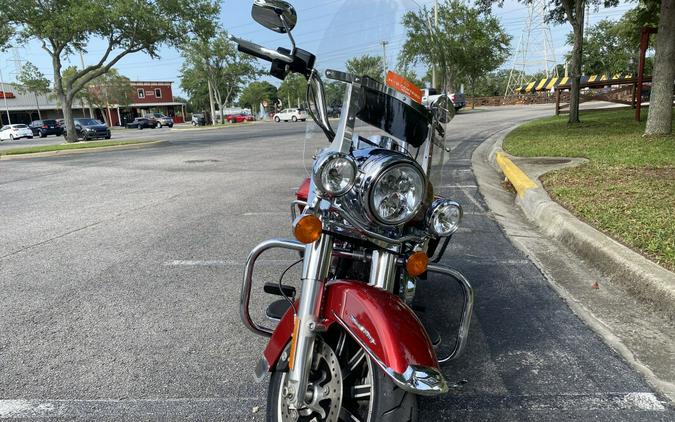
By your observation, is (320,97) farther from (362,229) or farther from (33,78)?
(33,78)

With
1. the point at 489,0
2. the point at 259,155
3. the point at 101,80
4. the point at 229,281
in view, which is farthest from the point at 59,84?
the point at 101,80

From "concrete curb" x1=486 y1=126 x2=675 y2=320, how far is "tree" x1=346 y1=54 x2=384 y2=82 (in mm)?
2515

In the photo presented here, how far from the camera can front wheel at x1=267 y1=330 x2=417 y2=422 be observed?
6.41ft

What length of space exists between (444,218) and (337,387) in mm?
901

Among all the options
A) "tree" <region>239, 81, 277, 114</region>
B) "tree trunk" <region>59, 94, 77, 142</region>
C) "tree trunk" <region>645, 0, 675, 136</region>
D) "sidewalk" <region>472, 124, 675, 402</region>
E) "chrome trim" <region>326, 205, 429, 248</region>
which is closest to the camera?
"chrome trim" <region>326, 205, 429, 248</region>

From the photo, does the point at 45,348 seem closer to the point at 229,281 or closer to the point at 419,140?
the point at 229,281

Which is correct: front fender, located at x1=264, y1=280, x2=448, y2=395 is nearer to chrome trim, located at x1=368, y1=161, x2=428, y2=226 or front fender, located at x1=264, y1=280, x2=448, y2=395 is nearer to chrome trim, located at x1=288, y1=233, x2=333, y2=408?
chrome trim, located at x1=288, y1=233, x2=333, y2=408

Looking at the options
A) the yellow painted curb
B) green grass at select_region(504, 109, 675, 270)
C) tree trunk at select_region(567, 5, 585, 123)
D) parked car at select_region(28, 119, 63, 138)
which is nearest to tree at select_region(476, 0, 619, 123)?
tree trunk at select_region(567, 5, 585, 123)

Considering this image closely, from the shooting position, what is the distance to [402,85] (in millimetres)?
2340

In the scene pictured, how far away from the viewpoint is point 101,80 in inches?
2494

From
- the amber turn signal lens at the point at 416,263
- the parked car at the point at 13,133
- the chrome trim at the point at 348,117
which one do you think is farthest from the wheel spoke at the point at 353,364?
the parked car at the point at 13,133

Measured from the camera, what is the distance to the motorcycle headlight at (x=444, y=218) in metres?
2.31

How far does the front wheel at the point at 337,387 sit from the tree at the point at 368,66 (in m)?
1.26

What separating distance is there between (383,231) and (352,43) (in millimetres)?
1373
